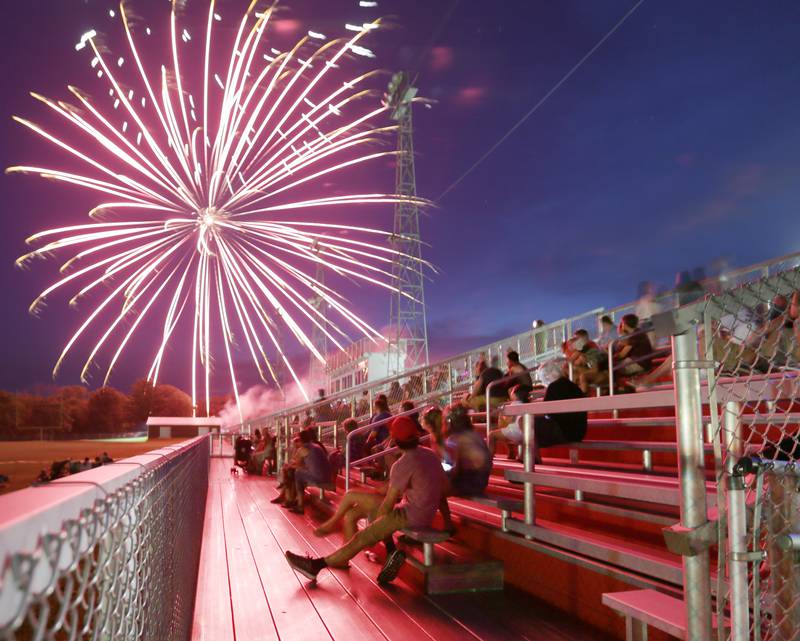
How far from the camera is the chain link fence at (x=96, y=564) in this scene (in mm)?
729

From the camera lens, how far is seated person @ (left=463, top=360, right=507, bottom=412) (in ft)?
29.4

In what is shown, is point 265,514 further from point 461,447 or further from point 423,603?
point 423,603

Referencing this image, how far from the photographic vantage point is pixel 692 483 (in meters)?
2.51

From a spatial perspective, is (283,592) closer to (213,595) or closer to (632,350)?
(213,595)

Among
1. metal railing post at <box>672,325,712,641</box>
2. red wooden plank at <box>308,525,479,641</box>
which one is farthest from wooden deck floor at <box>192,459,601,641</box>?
metal railing post at <box>672,325,712,641</box>

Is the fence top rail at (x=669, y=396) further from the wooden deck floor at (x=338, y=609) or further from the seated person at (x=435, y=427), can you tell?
the seated person at (x=435, y=427)

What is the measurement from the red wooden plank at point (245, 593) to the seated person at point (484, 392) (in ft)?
11.3

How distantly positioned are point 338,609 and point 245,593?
0.96 meters

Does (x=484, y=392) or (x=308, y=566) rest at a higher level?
(x=484, y=392)

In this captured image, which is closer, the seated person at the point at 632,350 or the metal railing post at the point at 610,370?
the metal railing post at the point at 610,370

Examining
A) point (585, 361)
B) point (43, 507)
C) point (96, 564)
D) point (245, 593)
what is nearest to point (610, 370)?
point (585, 361)

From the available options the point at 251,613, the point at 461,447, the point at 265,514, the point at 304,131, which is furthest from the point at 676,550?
the point at 304,131

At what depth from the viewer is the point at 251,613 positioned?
199 inches

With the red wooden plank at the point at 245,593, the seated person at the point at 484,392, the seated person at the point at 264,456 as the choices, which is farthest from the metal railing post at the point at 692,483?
the seated person at the point at 264,456
